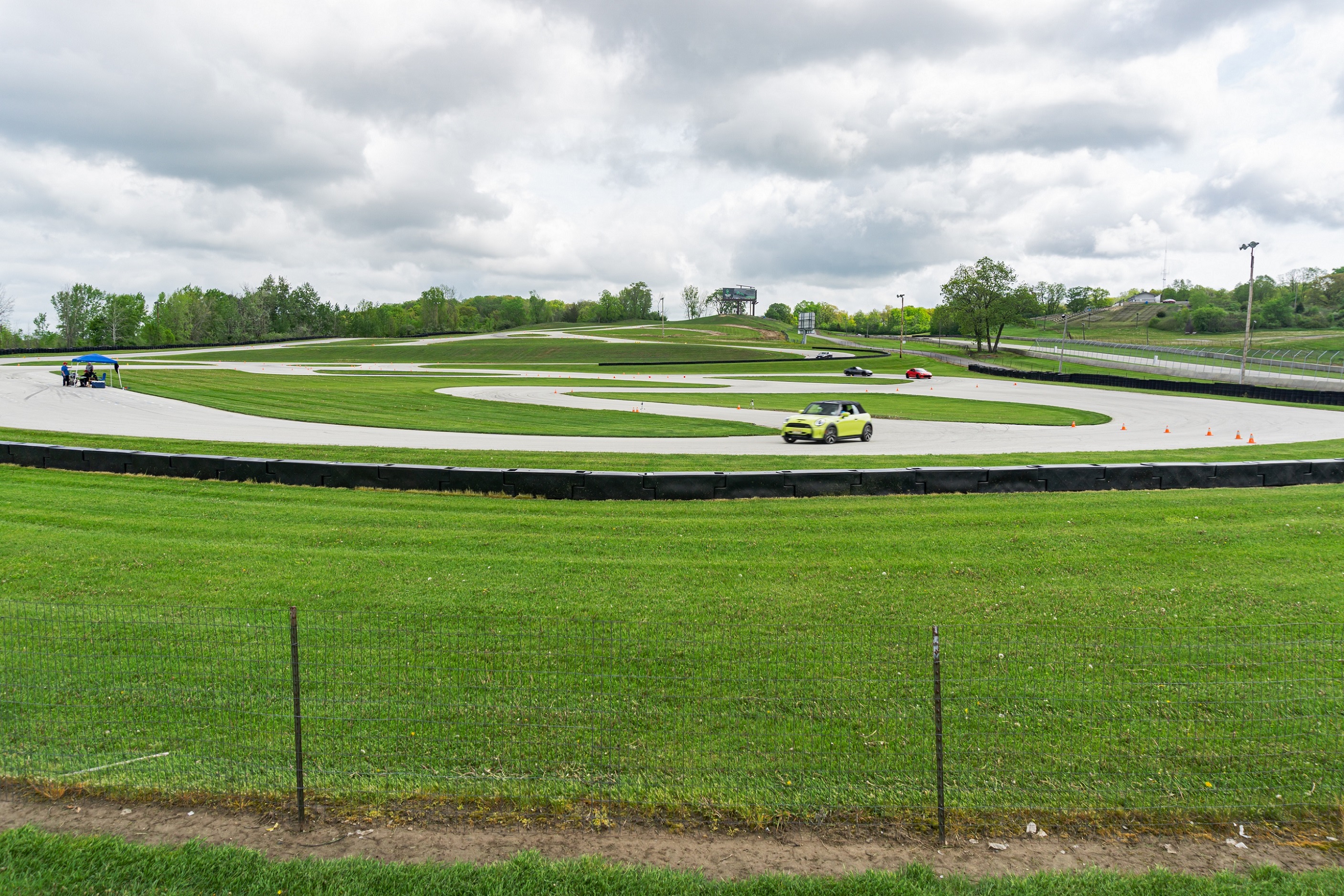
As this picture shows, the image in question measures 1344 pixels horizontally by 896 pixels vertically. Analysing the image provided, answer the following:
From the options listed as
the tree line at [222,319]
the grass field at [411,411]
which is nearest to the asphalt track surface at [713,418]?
the grass field at [411,411]

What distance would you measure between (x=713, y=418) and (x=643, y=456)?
12.4 m

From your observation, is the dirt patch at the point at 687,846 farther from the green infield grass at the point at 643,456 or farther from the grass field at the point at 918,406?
the grass field at the point at 918,406

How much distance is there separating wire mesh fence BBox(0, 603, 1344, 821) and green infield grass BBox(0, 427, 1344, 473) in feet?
35.5

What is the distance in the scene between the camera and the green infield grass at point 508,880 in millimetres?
4531

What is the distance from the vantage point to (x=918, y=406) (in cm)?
4172

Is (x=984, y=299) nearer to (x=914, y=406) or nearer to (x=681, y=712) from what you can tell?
(x=914, y=406)

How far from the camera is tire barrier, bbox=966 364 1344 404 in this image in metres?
45.1

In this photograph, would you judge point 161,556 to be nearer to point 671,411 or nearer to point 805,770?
point 805,770

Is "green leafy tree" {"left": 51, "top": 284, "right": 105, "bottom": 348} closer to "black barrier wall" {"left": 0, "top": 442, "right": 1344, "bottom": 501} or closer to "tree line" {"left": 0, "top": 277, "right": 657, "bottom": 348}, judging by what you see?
"tree line" {"left": 0, "top": 277, "right": 657, "bottom": 348}

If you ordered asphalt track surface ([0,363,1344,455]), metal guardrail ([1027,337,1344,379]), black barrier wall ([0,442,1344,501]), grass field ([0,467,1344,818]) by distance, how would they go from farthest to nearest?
metal guardrail ([1027,337,1344,379]) < asphalt track surface ([0,363,1344,455]) < black barrier wall ([0,442,1344,501]) < grass field ([0,467,1344,818])

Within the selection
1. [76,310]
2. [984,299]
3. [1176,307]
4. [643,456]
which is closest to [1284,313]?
[1176,307]

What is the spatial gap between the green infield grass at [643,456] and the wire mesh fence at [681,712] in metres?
10.8

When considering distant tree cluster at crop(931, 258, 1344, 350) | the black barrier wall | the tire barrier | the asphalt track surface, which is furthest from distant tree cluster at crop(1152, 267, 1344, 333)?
the black barrier wall

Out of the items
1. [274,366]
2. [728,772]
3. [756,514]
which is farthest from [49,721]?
[274,366]
